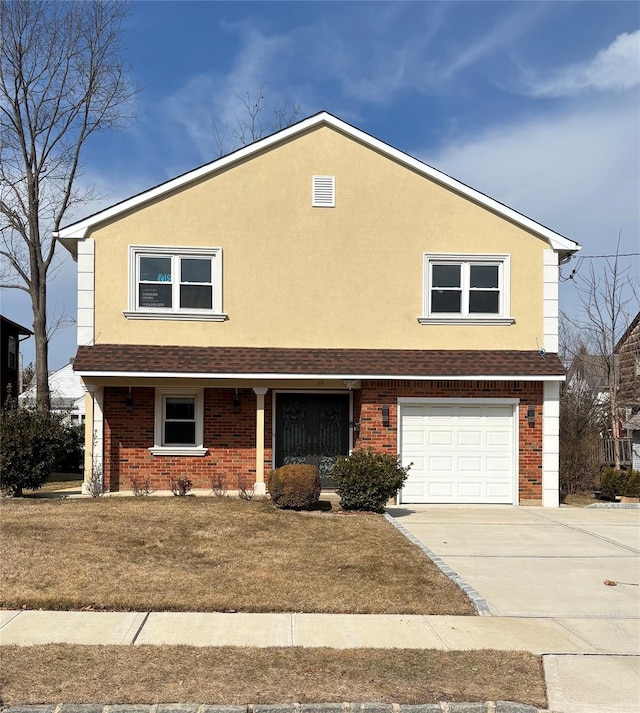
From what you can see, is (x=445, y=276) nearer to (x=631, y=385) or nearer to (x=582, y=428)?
(x=582, y=428)

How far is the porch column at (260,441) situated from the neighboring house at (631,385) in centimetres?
1142

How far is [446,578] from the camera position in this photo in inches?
341

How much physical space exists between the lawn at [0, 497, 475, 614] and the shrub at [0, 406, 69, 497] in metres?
1.97

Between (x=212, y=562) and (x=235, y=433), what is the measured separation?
22.5ft

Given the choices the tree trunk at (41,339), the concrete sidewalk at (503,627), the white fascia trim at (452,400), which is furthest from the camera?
the tree trunk at (41,339)

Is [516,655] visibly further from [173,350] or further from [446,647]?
[173,350]

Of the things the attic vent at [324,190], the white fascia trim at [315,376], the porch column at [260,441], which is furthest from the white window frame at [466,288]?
the porch column at [260,441]

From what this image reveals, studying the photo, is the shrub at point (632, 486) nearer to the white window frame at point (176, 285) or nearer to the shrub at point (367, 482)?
the shrub at point (367, 482)

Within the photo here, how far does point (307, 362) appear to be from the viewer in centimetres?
1520

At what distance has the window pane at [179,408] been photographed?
1594cm

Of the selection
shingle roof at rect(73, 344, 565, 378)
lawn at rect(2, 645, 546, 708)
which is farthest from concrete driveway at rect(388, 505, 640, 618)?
shingle roof at rect(73, 344, 565, 378)

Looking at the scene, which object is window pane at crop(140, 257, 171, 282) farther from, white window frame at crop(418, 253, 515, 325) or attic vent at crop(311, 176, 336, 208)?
white window frame at crop(418, 253, 515, 325)

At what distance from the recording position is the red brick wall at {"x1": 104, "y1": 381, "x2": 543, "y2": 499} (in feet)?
50.1

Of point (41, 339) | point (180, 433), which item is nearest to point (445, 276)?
point (180, 433)
